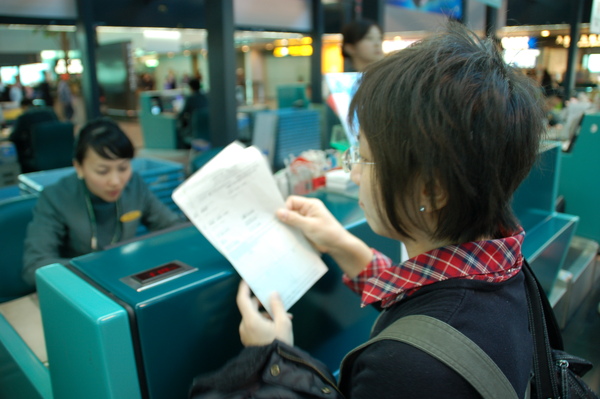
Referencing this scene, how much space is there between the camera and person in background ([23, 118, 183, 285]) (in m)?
1.79

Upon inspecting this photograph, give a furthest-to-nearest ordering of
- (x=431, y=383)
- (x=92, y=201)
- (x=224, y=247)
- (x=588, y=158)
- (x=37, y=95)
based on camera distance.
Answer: (x=37, y=95), (x=588, y=158), (x=92, y=201), (x=224, y=247), (x=431, y=383)

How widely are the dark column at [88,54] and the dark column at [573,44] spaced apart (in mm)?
8130

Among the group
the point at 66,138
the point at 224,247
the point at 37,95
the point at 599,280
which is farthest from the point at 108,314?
the point at 37,95

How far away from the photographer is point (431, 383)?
60 centimetres

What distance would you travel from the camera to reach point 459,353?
1.99 feet

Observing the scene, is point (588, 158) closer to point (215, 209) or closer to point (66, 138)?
point (215, 209)

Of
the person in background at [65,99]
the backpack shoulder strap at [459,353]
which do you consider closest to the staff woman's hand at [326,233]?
the backpack shoulder strap at [459,353]

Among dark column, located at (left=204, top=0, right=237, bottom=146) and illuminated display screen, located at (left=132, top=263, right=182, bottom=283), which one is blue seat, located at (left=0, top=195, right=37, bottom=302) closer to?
illuminated display screen, located at (left=132, top=263, right=182, bottom=283)

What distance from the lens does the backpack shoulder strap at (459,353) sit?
0.60m

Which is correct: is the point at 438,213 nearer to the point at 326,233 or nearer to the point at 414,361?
the point at 414,361

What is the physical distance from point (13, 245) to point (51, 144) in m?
4.61

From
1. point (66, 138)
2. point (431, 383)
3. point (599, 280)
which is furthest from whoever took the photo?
point (66, 138)

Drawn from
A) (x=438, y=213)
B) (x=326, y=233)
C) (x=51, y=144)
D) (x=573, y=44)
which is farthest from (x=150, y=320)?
(x=573, y=44)

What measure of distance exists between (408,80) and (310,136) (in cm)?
606
